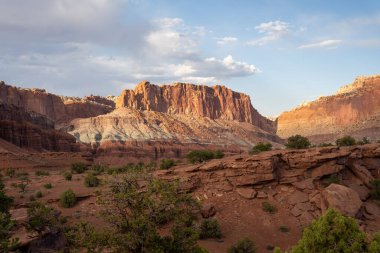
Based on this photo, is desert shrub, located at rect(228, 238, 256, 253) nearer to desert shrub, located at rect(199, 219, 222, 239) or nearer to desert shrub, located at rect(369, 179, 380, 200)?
desert shrub, located at rect(199, 219, 222, 239)

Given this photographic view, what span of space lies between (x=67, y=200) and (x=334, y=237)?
59.8 feet

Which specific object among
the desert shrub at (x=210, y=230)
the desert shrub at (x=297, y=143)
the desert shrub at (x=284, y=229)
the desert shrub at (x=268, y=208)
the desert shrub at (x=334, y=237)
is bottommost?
the desert shrub at (x=284, y=229)

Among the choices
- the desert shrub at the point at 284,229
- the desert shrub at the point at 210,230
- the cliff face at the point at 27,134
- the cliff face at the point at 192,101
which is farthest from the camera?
the cliff face at the point at 192,101

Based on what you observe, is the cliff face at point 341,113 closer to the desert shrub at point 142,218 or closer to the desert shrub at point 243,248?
the desert shrub at point 243,248

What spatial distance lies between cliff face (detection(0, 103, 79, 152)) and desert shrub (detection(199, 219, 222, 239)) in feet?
175

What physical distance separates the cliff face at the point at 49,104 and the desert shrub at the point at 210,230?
3712 inches

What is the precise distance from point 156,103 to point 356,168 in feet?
336

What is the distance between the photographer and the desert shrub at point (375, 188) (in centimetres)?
2581

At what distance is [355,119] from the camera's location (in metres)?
136

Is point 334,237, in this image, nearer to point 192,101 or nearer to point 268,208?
point 268,208

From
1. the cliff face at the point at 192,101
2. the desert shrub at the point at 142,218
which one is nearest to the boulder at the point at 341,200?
the desert shrub at the point at 142,218

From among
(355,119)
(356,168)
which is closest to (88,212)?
(356,168)

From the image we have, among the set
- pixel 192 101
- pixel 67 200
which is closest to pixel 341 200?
pixel 67 200

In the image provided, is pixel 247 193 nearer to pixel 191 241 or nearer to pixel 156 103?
pixel 191 241
